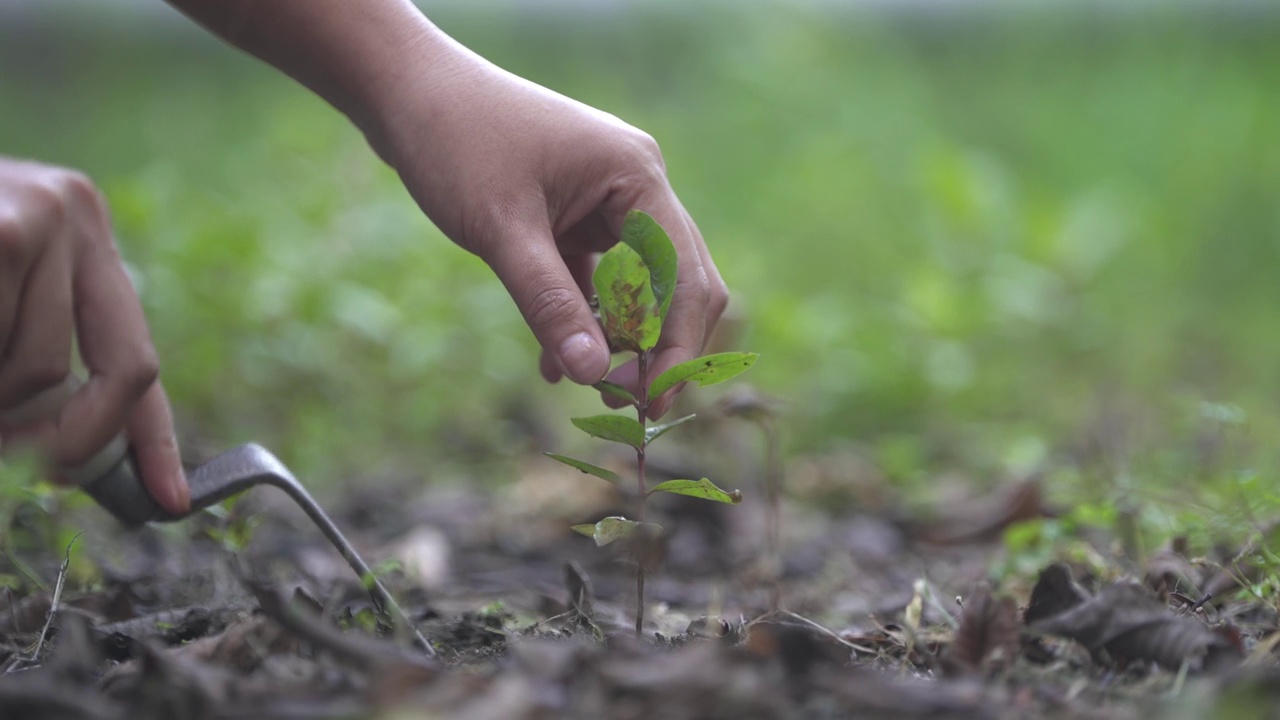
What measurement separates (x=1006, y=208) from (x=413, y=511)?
2.94 meters

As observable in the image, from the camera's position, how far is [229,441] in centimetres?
339

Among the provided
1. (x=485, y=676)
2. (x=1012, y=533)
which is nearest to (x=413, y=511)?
(x=1012, y=533)

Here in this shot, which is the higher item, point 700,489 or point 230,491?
point 700,489

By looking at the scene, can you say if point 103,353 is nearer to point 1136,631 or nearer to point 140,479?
point 140,479

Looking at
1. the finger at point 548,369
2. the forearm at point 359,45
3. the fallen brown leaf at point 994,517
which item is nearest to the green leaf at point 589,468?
the finger at point 548,369

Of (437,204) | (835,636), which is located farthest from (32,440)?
(835,636)

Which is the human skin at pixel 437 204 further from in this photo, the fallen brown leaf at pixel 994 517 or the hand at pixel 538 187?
the fallen brown leaf at pixel 994 517

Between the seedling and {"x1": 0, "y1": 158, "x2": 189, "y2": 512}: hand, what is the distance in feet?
2.67

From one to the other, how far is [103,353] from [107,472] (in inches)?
8.1

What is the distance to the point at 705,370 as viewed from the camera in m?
1.40

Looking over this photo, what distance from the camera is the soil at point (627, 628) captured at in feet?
3.56

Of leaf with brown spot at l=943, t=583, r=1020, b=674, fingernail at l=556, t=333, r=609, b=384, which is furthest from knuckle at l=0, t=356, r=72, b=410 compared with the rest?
leaf with brown spot at l=943, t=583, r=1020, b=674

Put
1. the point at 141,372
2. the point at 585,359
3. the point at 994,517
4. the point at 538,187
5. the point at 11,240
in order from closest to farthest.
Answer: the point at 585,359, the point at 538,187, the point at 11,240, the point at 141,372, the point at 994,517

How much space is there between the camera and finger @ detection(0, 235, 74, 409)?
5.81ft
